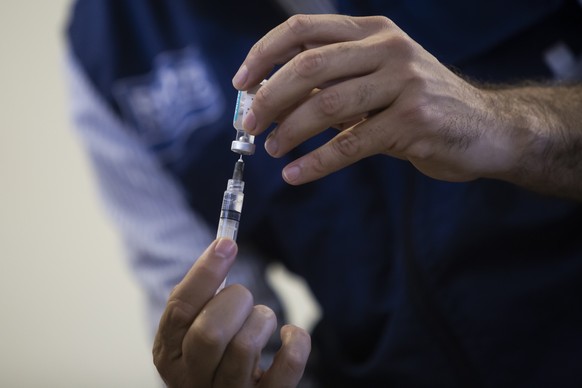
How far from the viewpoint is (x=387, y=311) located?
42.6 inches

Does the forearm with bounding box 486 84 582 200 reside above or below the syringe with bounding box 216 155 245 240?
below

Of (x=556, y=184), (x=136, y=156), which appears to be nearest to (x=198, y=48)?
(x=136, y=156)

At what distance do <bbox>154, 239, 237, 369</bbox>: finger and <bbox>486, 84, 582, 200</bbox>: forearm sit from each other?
0.29 metres

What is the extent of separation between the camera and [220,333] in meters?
0.71

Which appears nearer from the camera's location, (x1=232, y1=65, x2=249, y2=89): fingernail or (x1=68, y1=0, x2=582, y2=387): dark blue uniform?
(x1=232, y1=65, x2=249, y2=89): fingernail

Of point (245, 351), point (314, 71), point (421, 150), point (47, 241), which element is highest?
point (314, 71)

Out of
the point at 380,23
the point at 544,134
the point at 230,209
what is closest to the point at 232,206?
the point at 230,209

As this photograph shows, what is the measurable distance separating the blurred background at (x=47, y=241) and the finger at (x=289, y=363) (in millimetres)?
1087

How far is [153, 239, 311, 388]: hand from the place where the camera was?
71 cm

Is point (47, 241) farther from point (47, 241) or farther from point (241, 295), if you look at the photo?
point (241, 295)

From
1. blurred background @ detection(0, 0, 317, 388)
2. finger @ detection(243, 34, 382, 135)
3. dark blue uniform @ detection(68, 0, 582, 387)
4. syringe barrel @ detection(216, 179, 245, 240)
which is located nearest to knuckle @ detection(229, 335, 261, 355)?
syringe barrel @ detection(216, 179, 245, 240)

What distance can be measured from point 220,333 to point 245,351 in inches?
1.3

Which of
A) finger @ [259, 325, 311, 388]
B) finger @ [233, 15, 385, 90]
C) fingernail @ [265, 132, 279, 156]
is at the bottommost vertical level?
finger @ [259, 325, 311, 388]

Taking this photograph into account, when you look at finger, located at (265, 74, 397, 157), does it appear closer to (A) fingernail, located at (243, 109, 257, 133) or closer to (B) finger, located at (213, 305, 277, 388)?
(A) fingernail, located at (243, 109, 257, 133)
